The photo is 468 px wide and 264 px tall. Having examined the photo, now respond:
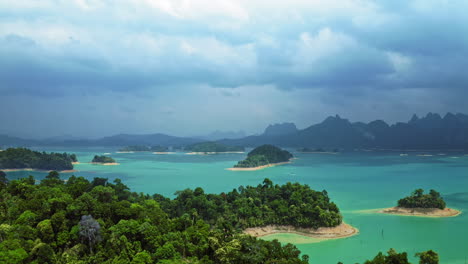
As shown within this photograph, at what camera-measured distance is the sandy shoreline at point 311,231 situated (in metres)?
22.3

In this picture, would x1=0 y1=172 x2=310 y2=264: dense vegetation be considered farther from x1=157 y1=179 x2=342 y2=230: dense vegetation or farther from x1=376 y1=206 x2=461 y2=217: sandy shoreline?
x1=376 y1=206 x2=461 y2=217: sandy shoreline

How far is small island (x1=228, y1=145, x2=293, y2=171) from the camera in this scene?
74.9m

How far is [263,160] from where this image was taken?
83688 millimetres

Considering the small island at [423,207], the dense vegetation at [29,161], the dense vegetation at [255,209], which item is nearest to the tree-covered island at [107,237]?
the dense vegetation at [255,209]

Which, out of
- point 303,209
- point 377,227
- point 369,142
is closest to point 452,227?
point 377,227

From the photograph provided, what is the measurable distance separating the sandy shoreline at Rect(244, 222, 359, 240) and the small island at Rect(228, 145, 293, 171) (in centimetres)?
4873

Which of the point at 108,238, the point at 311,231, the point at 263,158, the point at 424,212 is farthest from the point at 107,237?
the point at 263,158

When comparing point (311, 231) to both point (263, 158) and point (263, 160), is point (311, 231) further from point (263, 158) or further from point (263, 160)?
point (263, 158)

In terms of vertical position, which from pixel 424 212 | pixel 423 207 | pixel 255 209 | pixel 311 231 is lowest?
pixel 311 231

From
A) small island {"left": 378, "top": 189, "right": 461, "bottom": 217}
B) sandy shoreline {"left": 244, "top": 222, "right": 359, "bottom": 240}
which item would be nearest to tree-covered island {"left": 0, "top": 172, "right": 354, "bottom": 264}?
sandy shoreline {"left": 244, "top": 222, "right": 359, "bottom": 240}

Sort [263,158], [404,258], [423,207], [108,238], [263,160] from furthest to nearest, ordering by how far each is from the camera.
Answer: [263,158] → [263,160] → [423,207] → [108,238] → [404,258]

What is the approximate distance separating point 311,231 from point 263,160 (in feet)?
200

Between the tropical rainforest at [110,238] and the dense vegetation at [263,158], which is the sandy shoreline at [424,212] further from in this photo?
the dense vegetation at [263,158]

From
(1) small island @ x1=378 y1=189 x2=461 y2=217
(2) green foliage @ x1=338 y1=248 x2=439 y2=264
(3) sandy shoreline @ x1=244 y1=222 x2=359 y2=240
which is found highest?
(2) green foliage @ x1=338 y1=248 x2=439 y2=264
